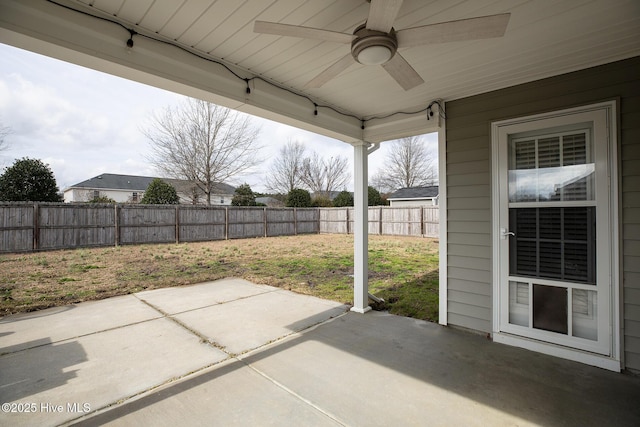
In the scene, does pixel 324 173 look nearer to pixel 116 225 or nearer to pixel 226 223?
pixel 226 223

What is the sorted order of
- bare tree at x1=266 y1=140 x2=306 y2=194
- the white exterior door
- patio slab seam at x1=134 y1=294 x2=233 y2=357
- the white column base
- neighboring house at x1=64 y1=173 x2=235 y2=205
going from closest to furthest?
1. the white exterior door
2. patio slab seam at x1=134 y1=294 x2=233 y2=357
3. the white column base
4. neighboring house at x1=64 y1=173 x2=235 y2=205
5. bare tree at x1=266 y1=140 x2=306 y2=194

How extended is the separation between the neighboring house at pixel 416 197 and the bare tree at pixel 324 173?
5.08 meters

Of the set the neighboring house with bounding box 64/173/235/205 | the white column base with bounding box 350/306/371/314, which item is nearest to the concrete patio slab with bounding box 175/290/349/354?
the white column base with bounding box 350/306/371/314

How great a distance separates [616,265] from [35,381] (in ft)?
14.9

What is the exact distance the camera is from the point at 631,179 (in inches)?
89.0

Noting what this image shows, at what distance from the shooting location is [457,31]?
1398 millimetres

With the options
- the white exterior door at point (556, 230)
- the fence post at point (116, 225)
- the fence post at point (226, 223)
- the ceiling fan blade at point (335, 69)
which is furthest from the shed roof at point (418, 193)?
the ceiling fan blade at point (335, 69)

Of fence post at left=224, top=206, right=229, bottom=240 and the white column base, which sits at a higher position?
fence post at left=224, top=206, right=229, bottom=240

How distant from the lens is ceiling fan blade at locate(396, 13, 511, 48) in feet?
4.31

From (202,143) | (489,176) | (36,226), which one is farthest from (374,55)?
(202,143)

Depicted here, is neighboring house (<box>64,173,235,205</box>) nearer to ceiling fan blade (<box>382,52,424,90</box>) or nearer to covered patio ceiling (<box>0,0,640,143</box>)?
covered patio ceiling (<box>0,0,640,143</box>)

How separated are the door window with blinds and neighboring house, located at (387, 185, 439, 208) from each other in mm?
14815

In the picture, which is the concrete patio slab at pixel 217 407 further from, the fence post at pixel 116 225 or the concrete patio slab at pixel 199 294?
the fence post at pixel 116 225

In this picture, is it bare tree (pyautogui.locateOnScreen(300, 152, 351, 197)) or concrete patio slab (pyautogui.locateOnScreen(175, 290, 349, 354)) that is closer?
concrete patio slab (pyautogui.locateOnScreen(175, 290, 349, 354))
